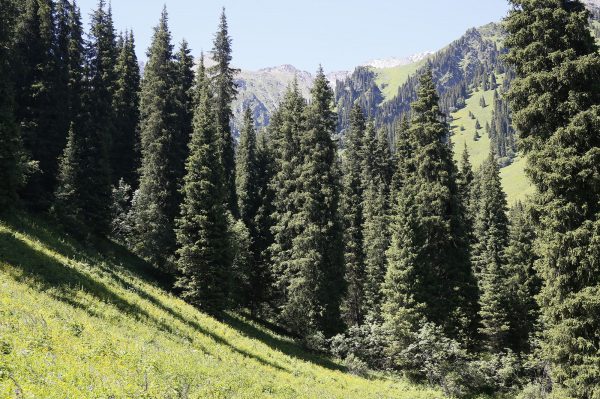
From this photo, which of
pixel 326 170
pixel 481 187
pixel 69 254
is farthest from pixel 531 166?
pixel 481 187

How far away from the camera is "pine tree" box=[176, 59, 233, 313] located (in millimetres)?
27516

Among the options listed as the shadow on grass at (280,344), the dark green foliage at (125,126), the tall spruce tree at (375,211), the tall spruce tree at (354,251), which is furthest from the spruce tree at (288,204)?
the dark green foliage at (125,126)

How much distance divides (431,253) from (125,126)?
125 ft

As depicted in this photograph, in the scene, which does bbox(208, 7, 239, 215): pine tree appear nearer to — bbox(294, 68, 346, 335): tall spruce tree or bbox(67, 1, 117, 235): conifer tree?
bbox(294, 68, 346, 335): tall spruce tree

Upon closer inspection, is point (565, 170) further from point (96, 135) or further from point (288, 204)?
point (96, 135)

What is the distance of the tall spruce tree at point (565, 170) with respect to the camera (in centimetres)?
1369

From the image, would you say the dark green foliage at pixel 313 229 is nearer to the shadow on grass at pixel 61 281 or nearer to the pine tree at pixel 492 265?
the shadow on grass at pixel 61 281

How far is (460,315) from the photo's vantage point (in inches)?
1097

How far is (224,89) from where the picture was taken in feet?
120

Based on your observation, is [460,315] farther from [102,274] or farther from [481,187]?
[481,187]

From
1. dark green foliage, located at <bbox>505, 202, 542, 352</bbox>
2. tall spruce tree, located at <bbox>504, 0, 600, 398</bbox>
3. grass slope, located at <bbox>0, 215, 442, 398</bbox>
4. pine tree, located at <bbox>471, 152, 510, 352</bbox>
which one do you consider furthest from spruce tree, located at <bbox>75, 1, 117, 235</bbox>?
dark green foliage, located at <bbox>505, 202, 542, 352</bbox>

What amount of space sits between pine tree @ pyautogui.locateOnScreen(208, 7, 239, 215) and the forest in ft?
0.49

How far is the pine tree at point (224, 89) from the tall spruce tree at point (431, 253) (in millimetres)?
17877

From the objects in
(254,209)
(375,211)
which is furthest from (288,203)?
(375,211)
